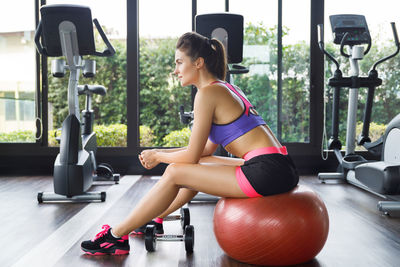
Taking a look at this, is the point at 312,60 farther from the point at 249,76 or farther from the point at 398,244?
the point at 398,244

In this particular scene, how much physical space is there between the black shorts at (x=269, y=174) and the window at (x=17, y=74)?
3.73 m

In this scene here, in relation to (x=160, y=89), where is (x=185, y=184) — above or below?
below

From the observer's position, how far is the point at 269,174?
72.8 inches

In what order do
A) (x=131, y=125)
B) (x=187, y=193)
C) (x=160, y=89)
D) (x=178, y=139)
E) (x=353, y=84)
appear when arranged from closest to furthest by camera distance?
(x=187, y=193) < (x=353, y=84) < (x=131, y=125) < (x=178, y=139) < (x=160, y=89)

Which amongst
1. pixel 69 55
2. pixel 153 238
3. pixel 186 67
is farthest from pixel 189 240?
pixel 69 55

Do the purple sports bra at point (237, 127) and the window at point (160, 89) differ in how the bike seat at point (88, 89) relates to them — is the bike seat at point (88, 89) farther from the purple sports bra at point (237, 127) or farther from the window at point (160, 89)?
the purple sports bra at point (237, 127)

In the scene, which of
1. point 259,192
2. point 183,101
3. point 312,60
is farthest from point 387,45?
point 259,192

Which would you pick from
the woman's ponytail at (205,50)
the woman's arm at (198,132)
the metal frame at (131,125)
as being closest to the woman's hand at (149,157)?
the woman's arm at (198,132)

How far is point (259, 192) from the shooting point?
1861 millimetres

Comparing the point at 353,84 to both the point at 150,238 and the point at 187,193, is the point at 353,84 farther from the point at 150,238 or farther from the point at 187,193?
the point at 150,238

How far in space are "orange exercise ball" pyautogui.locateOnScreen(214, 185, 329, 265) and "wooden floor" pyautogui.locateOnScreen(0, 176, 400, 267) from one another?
0.13 meters

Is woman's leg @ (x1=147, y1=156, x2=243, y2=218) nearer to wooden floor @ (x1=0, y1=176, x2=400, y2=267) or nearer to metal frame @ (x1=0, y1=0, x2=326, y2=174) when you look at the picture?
wooden floor @ (x1=0, y1=176, x2=400, y2=267)

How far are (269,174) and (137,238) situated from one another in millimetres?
924

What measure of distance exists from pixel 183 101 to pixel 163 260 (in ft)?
11.5
